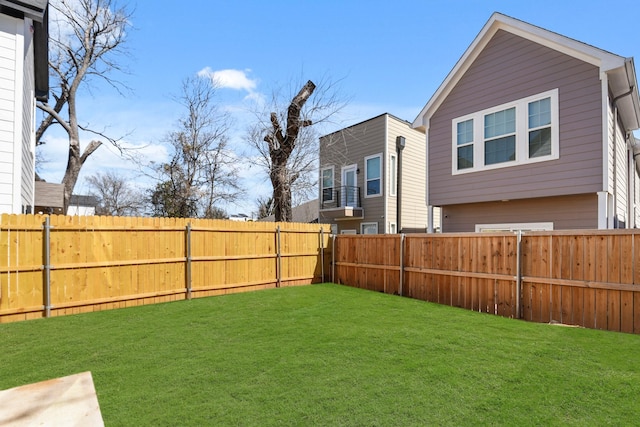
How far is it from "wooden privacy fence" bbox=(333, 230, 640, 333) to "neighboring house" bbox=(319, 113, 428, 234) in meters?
5.86

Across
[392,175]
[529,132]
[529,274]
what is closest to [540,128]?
[529,132]

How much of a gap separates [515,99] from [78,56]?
1729 centimetres

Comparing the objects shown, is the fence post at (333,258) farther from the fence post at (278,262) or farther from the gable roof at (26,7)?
the gable roof at (26,7)

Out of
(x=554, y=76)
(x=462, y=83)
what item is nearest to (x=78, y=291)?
(x=462, y=83)

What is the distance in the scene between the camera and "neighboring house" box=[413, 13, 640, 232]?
721 cm

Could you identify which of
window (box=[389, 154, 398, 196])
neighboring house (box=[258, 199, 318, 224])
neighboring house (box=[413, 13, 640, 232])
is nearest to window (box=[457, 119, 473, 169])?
neighboring house (box=[413, 13, 640, 232])

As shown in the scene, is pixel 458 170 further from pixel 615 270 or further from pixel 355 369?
pixel 355 369

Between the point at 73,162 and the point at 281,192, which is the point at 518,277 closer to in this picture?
the point at 281,192

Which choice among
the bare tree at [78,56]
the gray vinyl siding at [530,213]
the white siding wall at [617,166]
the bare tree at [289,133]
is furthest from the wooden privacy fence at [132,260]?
the bare tree at [78,56]

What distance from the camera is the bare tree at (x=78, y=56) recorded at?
14430 millimetres

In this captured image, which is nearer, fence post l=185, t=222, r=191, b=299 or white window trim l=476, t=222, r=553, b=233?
fence post l=185, t=222, r=191, b=299

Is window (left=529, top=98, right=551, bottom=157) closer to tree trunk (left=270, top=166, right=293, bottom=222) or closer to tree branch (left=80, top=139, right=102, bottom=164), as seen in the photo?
tree trunk (left=270, top=166, right=293, bottom=222)

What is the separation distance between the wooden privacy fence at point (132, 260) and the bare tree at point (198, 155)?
8.60 metres

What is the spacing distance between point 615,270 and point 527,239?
1304 millimetres
